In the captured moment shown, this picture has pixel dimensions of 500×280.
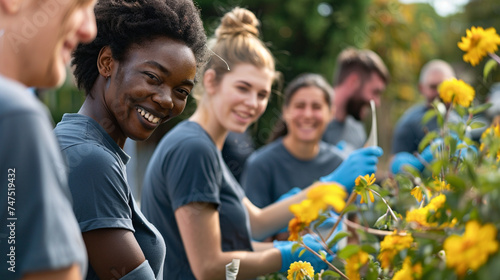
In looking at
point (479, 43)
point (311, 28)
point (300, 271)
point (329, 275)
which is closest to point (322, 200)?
point (329, 275)

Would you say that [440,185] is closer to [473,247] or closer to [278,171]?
[473,247]

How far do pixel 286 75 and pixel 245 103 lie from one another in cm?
576

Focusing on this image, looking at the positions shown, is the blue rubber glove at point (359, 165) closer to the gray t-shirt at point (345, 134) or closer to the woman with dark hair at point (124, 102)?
the woman with dark hair at point (124, 102)

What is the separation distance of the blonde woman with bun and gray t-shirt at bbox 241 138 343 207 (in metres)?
0.87

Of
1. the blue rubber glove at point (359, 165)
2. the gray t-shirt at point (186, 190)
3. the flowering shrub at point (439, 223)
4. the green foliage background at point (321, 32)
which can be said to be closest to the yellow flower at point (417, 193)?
the flowering shrub at point (439, 223)

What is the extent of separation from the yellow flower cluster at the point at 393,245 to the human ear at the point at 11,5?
2.10 feet

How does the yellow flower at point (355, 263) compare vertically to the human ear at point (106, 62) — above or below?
below

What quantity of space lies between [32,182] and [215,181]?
122cm

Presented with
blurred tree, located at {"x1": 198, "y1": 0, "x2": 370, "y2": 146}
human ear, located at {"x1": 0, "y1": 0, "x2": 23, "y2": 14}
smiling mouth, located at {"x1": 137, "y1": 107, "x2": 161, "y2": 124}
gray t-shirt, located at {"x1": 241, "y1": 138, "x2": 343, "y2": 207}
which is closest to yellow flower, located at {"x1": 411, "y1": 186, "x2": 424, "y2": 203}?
smiling mouth, located at {"x1": 137, "y1": 107, "x2": 161, "y2": 124}

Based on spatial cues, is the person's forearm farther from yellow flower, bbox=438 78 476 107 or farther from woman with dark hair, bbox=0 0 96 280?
woman with dark hair, bbox=0 0 96 280

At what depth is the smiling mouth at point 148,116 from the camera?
138 centimetres

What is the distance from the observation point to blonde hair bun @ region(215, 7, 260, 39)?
228cm

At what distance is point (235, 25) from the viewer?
229 centimetres

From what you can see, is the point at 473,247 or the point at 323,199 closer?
the point at 473,247
